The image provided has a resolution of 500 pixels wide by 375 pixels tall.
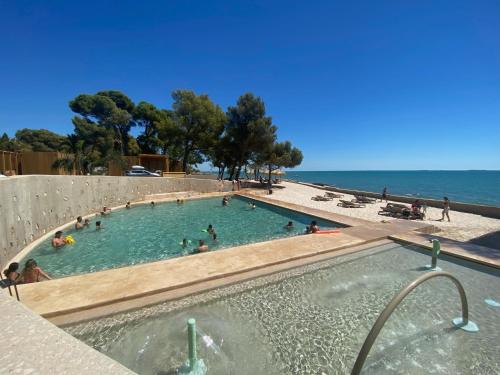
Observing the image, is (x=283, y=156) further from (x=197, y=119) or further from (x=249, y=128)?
(x=197, y=119)

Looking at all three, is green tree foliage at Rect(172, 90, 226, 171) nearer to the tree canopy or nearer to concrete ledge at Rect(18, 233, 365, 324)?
the tree canopy

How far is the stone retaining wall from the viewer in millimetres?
7703

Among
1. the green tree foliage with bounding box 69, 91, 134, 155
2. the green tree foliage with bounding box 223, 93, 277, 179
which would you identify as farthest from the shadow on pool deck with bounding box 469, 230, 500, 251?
the green tree foliage with bounding box 69, 91, 134, 155

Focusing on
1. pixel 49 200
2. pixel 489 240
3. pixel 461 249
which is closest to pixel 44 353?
pixel 461 249

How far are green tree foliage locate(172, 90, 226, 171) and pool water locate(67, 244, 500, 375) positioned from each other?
27.8m

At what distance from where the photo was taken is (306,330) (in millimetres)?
4383

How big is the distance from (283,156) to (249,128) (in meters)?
6.28

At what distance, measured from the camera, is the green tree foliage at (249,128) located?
28766mm

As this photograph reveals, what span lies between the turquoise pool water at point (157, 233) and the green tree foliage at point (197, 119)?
1499cm

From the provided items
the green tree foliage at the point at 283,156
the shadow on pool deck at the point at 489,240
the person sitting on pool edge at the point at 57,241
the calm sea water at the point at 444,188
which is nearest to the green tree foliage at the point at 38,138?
the green tree foliage at the point at 283,156

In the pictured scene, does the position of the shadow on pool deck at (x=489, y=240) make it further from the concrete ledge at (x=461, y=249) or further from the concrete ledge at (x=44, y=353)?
the concrete ledge at (x=44, y=353)

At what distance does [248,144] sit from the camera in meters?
29.6

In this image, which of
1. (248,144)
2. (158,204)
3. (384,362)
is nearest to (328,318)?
(384,362)

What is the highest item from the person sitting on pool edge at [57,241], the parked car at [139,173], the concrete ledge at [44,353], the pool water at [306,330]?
the parked car at [139,173]
